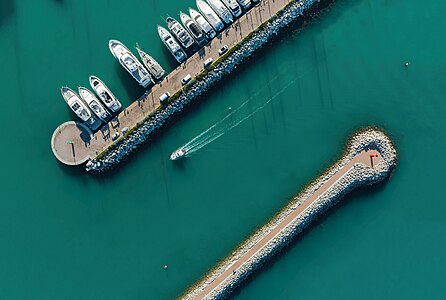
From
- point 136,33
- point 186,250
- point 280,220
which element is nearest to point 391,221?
point 280,220

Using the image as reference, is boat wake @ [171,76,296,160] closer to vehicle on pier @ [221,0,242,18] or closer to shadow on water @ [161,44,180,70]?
shadow on water @ [161,44,180,70]

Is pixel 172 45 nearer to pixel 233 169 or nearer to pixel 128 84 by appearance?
pixel 128 84

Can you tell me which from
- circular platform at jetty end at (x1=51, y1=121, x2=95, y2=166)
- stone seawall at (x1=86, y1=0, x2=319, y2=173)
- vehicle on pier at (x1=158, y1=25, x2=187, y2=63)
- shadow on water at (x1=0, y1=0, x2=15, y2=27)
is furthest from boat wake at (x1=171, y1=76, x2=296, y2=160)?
shadow on water at (x1=0, y1=0, x2=15, y2=27)

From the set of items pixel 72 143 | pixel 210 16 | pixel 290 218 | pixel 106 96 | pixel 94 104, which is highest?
pixel 210 16

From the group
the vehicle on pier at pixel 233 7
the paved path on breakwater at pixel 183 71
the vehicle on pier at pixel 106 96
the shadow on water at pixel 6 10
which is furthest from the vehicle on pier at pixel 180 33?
the shadow on water at pixel 6 10

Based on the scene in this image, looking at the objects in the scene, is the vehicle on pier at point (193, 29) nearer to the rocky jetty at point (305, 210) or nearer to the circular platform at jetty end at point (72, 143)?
the circular platform at jetty end at point (72, 143)

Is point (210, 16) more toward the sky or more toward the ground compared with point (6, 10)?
more toward the ground

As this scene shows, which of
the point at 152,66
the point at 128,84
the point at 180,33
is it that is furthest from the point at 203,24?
the point at 128,84
